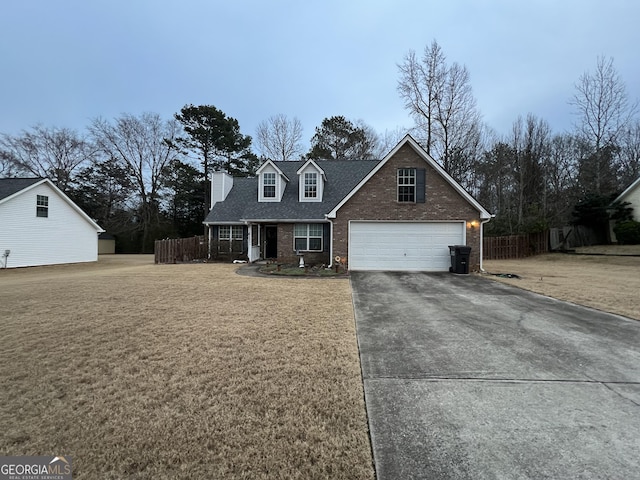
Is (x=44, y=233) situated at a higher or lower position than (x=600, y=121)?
lower

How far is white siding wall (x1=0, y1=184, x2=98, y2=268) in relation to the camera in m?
17.6

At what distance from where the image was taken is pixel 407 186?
1432 cm

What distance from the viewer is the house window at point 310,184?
59.7 ft

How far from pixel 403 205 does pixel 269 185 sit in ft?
27.5

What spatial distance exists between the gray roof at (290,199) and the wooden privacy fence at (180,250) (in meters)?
1.73

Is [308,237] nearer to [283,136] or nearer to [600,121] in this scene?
[283,136]

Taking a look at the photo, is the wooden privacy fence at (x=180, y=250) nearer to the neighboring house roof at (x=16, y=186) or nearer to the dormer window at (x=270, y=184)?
the dormer window at (x=270, y=184)

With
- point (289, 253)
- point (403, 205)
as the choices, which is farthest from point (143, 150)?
point (403, 205)

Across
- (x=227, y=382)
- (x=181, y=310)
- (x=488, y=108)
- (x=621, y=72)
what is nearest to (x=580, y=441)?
(x=227, y=382)

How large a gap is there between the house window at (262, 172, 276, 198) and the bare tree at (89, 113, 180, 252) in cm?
2012

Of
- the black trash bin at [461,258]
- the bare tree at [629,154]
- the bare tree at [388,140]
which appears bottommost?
the black trash bin at [461,258]

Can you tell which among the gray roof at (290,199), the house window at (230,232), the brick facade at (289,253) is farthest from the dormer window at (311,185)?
the house window at (230,232)

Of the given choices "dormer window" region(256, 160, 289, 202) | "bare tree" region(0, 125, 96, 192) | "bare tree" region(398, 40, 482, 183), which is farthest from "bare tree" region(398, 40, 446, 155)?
"bare tree" region(0, 125, 96, 192)

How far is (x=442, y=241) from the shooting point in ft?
46.5
